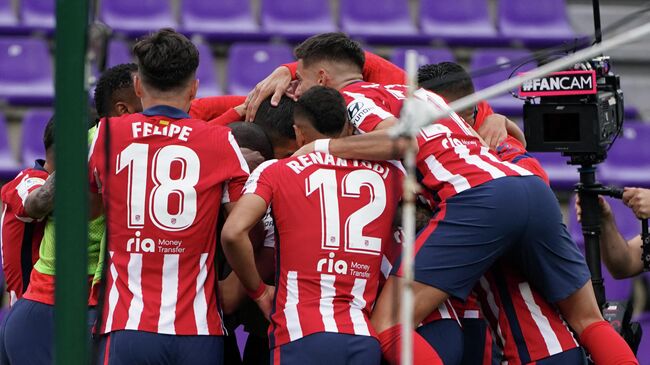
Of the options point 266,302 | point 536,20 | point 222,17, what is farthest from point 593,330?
point 536,20

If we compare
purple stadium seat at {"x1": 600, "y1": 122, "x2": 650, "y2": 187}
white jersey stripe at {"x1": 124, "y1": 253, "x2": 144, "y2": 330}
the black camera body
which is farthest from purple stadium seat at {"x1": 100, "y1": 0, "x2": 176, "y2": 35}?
white jersey stripe at {"x1": 124, "y1": 253, "x2": 144, "y2": 330}

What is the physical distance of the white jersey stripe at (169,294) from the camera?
410 cm

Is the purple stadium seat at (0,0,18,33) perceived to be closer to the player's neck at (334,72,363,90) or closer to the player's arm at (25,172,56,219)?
the player's arm at (25,172,56,219)

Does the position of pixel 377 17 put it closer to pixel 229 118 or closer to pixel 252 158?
pixel 229 118

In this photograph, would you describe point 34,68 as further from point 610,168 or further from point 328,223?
point 328,223

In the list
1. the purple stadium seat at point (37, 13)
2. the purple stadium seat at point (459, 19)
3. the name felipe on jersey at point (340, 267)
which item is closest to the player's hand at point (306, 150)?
the name felipe on jersey at point (340, 267)

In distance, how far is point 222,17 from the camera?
1043 cm

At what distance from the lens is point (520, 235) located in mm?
4254

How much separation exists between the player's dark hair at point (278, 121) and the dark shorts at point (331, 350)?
3.63 ft

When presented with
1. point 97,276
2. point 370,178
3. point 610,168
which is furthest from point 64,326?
point 610,168

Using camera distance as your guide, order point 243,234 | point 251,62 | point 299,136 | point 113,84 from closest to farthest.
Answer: point 243,234, point 299,136, point 113,84, point 251,62

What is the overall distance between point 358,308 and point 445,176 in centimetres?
65

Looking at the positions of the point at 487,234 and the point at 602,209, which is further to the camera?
the point at 602,209

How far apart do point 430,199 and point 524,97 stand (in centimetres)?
82
